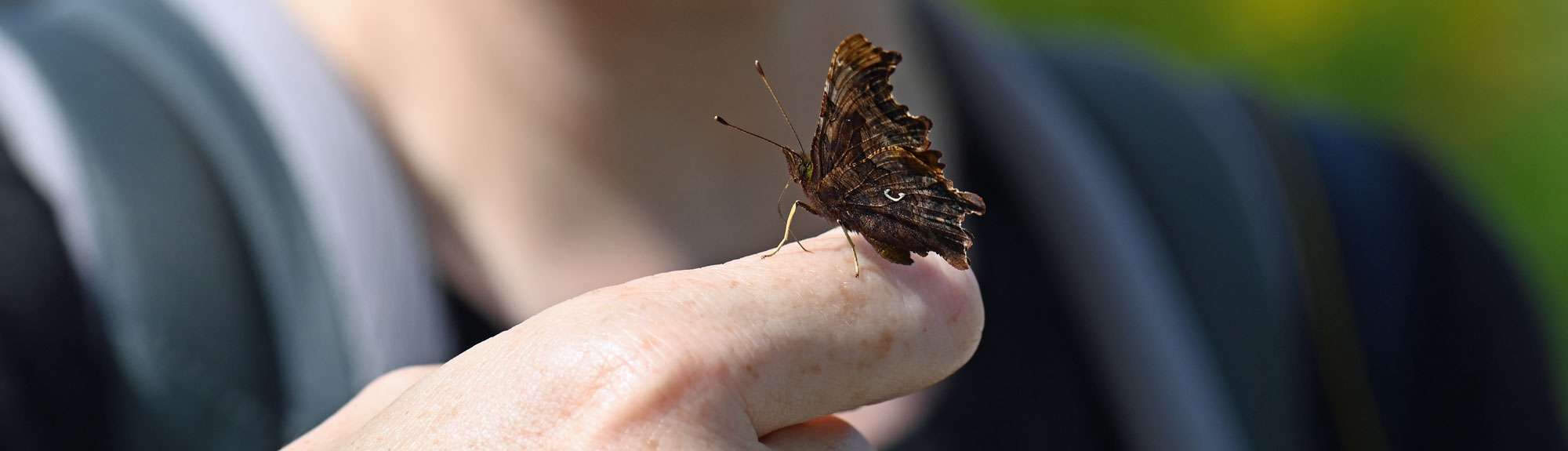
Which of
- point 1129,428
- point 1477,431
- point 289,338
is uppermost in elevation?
point 289,338

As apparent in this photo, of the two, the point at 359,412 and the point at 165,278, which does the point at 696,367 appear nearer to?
the point at 359,412

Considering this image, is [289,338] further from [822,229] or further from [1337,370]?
[1337,370]

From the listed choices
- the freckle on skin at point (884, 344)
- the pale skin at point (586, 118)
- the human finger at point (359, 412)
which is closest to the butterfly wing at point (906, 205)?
the freckle on skin at point (884, 344)

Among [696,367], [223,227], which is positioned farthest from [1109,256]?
[223,227]

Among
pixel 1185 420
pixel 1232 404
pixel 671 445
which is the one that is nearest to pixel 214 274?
pixel 671 445

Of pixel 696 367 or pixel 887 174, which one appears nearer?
pixel 696 367

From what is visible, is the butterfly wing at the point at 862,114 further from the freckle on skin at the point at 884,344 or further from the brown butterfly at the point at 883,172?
the freckle on skin at the point at 884,344
